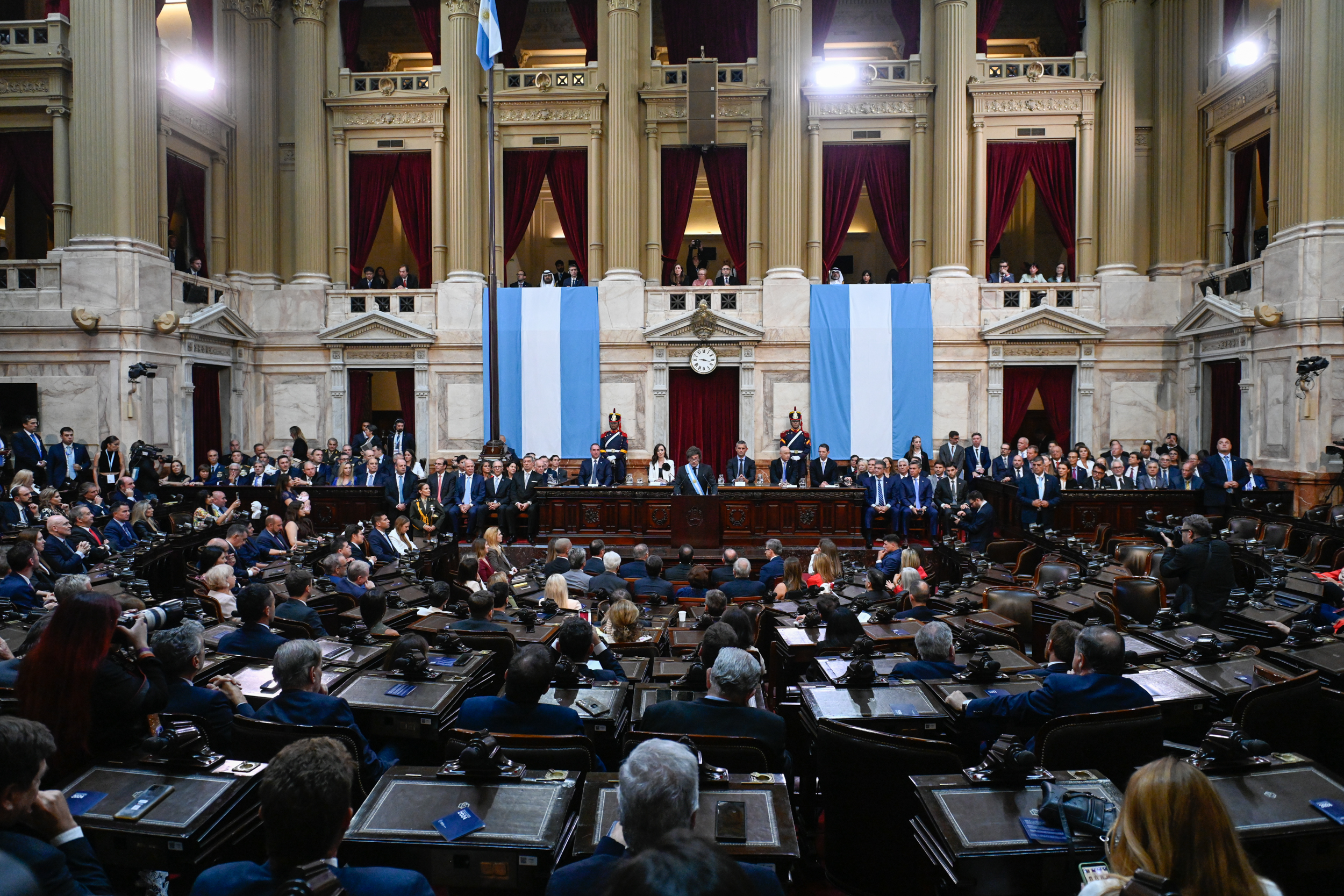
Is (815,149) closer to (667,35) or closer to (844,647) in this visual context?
(667,35)

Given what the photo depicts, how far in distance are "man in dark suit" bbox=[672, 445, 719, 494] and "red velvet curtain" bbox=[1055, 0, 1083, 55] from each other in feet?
40.5

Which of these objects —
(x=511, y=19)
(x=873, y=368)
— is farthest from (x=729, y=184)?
(x=511, y=19)

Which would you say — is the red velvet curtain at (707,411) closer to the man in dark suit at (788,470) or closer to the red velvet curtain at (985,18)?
the man in dark suit at (788,470)

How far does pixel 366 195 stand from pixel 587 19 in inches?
234

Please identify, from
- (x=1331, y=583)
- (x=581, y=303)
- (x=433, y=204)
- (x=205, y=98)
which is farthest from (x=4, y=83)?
(x=1331, y=583)

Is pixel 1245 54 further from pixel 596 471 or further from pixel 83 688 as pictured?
pixel 83 688

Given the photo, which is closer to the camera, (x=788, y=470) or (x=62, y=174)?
(x=788, y=470)

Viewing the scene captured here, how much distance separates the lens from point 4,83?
14305mm

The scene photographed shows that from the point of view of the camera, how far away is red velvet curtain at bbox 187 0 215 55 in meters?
16.0

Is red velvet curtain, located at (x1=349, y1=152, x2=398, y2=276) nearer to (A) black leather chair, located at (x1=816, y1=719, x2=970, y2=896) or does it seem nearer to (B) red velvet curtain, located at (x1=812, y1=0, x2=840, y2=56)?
(B) red velvet curtain, located at (x1=812, y1=0, x2=840, y2=56)

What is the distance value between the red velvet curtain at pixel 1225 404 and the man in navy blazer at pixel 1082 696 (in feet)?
41.9

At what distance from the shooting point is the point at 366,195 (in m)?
18.0

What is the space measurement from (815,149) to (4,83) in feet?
47.4

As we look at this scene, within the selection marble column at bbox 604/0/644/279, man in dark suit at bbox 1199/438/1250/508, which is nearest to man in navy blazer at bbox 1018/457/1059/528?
man in dark suit at bbox 1199/438/1250/508
